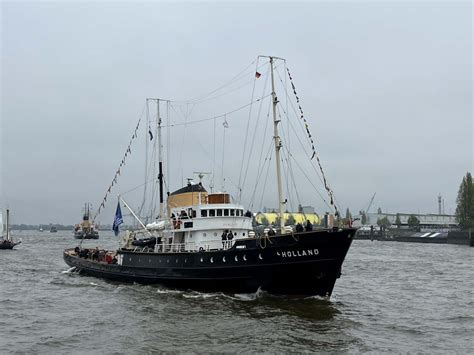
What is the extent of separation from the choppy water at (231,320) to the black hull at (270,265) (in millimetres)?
718

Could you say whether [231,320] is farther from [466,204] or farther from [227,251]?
[466,204]

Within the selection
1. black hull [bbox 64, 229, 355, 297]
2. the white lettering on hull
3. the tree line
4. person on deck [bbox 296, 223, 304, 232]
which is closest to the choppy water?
black hull [bbox 64, 229, 355, 297]

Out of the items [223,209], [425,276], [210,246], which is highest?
[223,209]

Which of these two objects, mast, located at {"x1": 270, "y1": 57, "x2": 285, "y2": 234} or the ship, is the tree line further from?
mast, located at {"x1": 270, "y1": 57, "x2": 285, "y2": 234}

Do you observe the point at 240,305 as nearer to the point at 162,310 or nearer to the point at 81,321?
the point at 162,310

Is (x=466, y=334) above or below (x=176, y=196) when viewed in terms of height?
below

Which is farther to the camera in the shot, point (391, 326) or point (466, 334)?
point (391, 326)

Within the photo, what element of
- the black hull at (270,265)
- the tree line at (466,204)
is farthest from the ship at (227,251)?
the tree line at (466,204)

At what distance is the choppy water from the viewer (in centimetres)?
1970

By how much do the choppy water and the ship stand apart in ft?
2.96

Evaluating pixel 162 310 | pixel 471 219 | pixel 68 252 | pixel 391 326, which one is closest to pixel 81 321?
pixel 162 310

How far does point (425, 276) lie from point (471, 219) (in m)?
87.7

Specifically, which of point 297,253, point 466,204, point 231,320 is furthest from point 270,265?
point 466,204

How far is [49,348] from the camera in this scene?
63.8 ft
